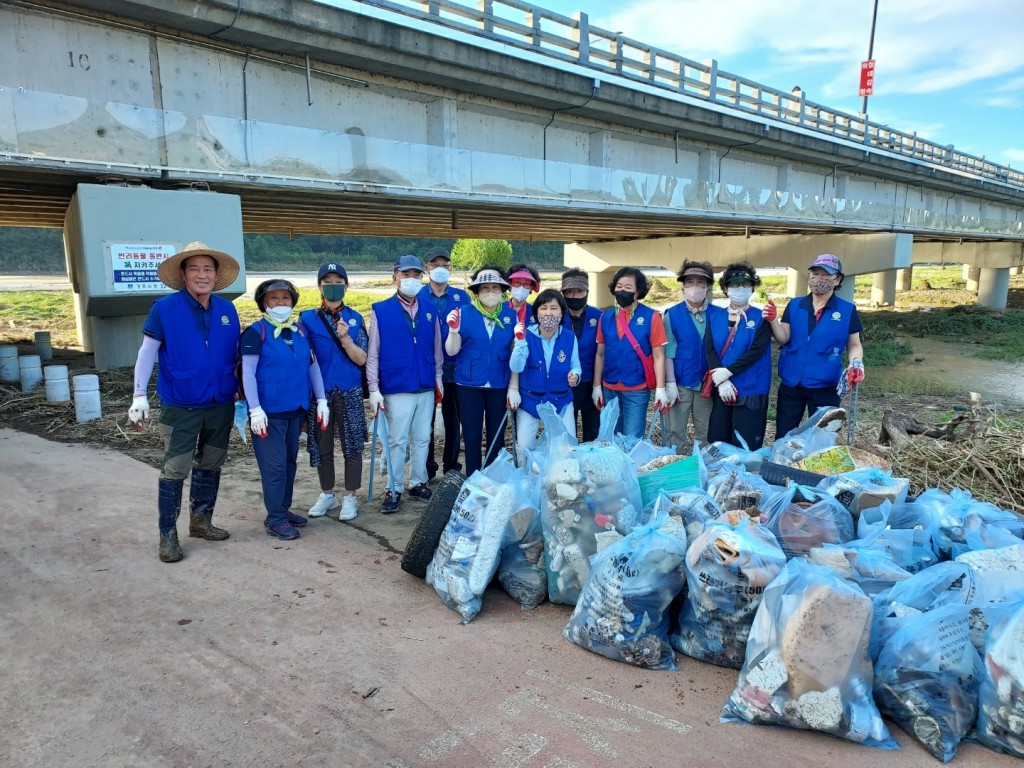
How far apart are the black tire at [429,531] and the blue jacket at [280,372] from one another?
1.17 metres

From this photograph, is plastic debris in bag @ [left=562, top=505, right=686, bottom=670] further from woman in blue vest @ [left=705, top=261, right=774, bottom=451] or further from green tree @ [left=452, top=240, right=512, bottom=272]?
green tree @ [left=452, top=240, right=512, bottom=272]

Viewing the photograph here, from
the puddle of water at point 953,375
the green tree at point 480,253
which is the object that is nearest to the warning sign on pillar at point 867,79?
the puddle of water at point 953,375

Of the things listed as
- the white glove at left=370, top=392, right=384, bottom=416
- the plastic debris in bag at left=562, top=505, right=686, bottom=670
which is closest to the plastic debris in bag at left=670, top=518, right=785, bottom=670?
the plastic debris in bag at left=562, top=505, right=686, bottom=670

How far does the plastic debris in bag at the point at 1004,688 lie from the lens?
2.21 m

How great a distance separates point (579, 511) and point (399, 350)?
→ 1920mm

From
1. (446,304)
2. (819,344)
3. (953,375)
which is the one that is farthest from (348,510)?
(953,375)

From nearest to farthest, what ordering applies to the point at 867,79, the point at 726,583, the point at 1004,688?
the point at 1004,688
the point at 726,583
the point at 867,79

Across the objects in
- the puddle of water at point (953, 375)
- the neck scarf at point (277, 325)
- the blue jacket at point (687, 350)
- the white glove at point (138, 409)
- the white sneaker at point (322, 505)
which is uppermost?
the neck scarf at point (277, 325)

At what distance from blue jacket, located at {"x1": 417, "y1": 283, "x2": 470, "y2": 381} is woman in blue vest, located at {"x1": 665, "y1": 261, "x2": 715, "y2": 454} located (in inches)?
60.2

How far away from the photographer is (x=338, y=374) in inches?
178

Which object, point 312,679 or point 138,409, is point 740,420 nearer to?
point 312,679

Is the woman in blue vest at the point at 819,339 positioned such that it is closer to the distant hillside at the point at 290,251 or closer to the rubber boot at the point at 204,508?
the rubber boot at the point at 204,508

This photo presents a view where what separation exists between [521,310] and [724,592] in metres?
2.68

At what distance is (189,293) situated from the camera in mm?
3865
